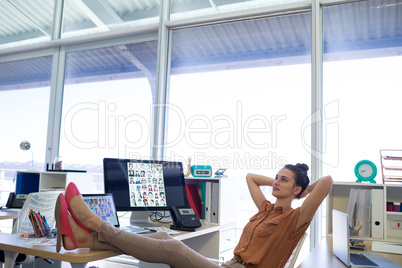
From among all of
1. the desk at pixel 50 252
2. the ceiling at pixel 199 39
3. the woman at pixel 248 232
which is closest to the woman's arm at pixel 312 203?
the woman at pixel 248 232

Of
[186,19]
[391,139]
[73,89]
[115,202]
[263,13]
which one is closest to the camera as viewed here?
[115,202]

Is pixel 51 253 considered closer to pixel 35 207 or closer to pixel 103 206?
pixel 103 206

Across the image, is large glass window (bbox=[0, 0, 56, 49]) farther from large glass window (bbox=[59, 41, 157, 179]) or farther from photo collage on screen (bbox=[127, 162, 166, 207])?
photo collage on screen (bbox=[127, 162, 166, 207])

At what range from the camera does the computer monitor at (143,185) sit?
2432mm

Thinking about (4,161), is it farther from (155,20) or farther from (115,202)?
(115,202)

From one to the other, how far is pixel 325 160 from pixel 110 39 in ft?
9.09

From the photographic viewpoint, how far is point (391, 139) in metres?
3.15

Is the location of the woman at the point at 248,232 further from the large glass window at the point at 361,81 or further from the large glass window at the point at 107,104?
the large glass window at the point at 107,104

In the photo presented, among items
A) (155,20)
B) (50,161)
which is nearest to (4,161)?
(50,161)

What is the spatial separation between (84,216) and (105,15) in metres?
3.31

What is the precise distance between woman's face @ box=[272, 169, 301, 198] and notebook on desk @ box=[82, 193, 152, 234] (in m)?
0.77

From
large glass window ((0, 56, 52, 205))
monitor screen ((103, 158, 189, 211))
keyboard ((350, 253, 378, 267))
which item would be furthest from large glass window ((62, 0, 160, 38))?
keyboard ((350, 253, 378, 267))

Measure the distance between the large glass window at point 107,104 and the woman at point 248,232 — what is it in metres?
2.01

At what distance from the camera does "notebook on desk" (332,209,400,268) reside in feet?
5.45
